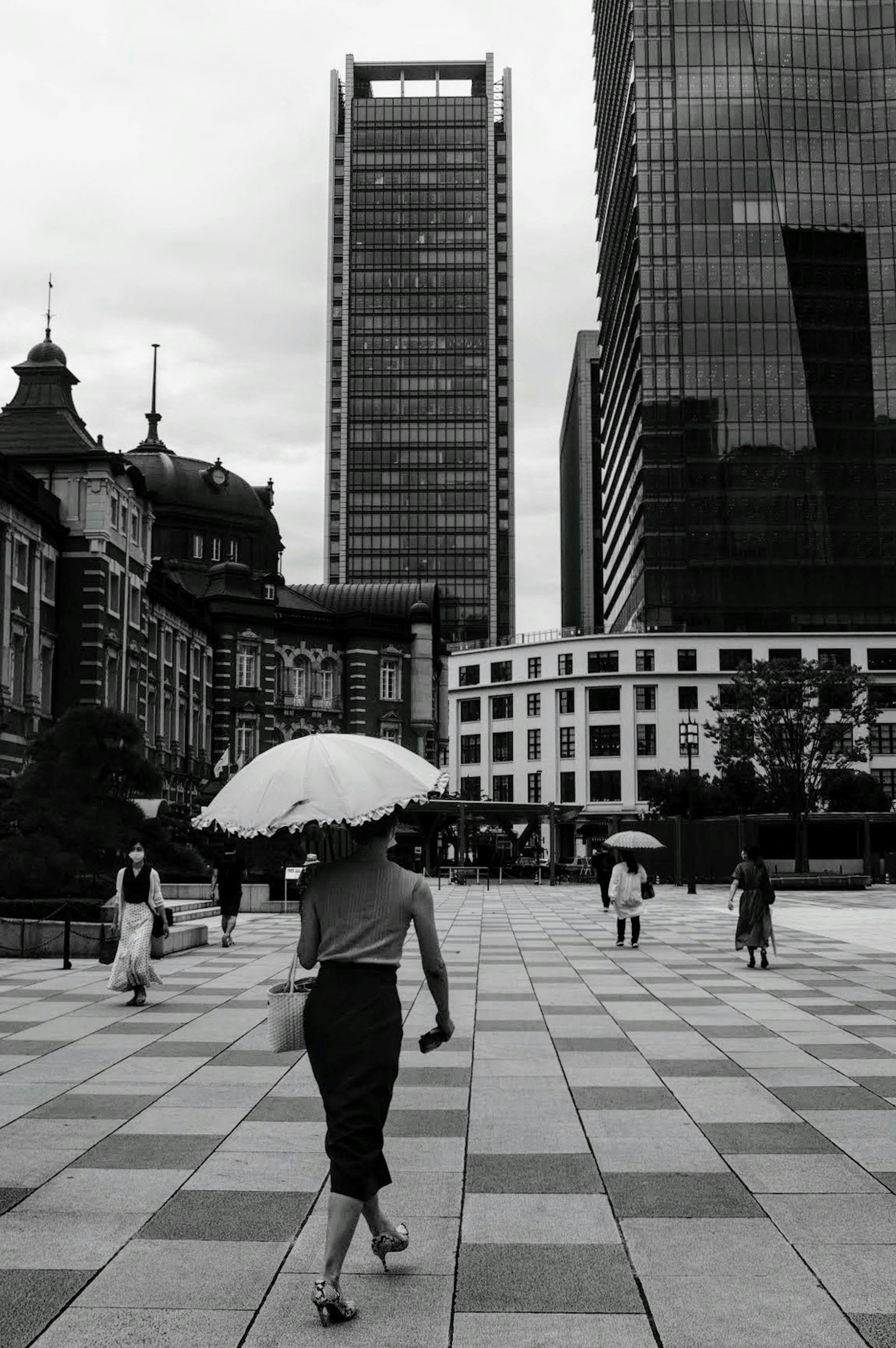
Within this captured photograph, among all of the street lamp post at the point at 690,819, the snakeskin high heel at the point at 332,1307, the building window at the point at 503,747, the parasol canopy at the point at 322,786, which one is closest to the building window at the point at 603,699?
the building window at the point at 503,747

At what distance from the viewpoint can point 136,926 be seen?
1494cm

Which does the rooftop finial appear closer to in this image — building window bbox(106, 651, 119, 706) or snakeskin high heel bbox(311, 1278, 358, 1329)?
building window bbox(106, 651, 119, 706)

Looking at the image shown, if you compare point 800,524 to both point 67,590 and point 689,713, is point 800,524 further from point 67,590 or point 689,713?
point 67,590

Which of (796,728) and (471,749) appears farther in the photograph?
(471,749)

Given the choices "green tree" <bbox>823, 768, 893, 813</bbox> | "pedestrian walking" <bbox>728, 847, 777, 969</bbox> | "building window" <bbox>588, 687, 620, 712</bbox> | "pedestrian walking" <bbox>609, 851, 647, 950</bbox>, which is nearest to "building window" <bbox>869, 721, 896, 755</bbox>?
"green tree" <bbox>823, 768, 893, 813</bbox>

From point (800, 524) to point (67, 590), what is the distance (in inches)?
2317

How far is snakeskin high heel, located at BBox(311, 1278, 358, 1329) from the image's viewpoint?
4.98 m

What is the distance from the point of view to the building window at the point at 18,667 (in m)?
48.8

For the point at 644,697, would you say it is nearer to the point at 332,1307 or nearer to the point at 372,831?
the point at 372,831

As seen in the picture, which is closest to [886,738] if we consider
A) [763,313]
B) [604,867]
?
[763,313]

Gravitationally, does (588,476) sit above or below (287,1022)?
above

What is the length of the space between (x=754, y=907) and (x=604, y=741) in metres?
75.4

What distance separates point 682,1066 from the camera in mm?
10680

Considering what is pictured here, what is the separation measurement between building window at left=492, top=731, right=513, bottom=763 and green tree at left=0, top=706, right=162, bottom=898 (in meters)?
73.7
